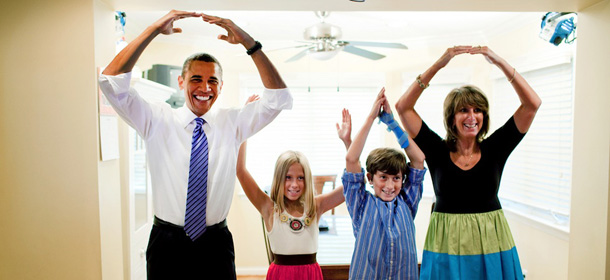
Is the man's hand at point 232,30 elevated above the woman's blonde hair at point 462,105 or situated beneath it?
elevated above

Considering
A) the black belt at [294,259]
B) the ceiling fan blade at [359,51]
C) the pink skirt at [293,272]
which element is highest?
the ceiling fan blade at [359,51]

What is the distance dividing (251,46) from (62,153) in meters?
0.86

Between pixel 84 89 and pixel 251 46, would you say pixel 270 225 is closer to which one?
pixel 251 46

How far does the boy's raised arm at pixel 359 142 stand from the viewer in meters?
1.61

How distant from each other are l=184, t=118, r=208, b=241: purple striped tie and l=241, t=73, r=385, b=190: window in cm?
314

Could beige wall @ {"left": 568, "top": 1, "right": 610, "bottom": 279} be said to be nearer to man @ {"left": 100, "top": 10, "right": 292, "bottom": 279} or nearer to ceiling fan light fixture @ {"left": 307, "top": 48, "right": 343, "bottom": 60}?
man @ {"left": 100, "top": 10, "right": 292, "bottom": 279}

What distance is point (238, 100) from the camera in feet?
14.6

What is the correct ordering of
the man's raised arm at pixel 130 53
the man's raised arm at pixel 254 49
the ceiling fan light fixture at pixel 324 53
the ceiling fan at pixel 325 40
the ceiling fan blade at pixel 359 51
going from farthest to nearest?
1. the ceiling fan blade at pixel 359 51
2. the ceiling fan light fixture at pixel 324 53
3. the ceiling fan at pixel 325 40
4. the man's raised arm at pixel 254 49
5. the man's raised arm at pixel 130 53

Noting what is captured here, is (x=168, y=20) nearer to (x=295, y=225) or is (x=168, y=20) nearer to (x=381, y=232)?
(x=295, y=225)

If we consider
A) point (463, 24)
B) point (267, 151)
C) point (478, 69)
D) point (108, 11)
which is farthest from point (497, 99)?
point (108, 11)

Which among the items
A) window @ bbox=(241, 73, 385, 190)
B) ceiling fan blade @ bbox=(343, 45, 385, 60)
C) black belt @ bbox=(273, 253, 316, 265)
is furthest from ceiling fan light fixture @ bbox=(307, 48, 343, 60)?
black belt @ bbox=(273, 253, 316, 265)

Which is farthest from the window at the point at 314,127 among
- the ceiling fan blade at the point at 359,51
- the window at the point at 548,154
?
the window at the point at 548,154

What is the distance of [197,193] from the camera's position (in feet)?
4.64

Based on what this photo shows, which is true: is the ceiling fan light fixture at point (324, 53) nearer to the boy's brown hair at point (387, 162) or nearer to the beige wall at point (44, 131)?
the boy's brown hair at point (387, 162)
